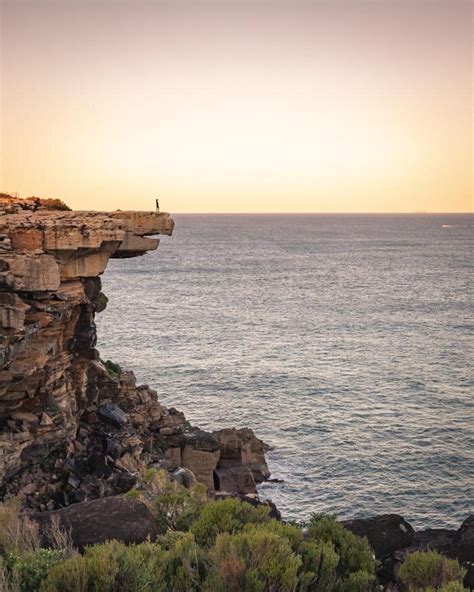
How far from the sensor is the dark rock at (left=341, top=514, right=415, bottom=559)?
2145 cm

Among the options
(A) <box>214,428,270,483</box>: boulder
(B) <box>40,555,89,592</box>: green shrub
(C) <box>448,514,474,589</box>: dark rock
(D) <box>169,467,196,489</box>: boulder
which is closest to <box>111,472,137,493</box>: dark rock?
(D) <box>169,467,196,489</box>: boulder

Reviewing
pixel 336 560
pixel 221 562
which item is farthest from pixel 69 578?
pixel 336 560

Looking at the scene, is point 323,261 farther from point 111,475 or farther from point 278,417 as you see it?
point 111,475

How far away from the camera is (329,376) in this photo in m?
61.2

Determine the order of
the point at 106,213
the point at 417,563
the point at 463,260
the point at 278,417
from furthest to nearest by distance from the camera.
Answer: the point at 463,260, the point at 278,417, the point at 106,213, the point at 417,563

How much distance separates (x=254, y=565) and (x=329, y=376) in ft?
160

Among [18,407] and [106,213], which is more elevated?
[106,213]

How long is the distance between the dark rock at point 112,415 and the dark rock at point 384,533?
18220mm

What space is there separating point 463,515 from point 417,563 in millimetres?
24119

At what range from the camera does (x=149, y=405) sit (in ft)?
138

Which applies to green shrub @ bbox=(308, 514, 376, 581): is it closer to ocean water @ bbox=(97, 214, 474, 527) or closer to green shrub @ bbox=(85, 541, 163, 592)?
green shrub @ bbox=(85, 541, 163, 592)

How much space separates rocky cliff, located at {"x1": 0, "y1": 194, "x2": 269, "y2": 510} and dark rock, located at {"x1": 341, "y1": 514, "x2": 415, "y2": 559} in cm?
1357

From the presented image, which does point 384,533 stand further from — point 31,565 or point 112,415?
point 112,415

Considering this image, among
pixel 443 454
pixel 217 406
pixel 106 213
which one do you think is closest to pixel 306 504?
pixel 443 454
